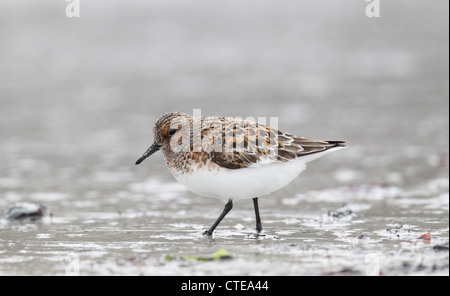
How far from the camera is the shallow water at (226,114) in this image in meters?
6.05

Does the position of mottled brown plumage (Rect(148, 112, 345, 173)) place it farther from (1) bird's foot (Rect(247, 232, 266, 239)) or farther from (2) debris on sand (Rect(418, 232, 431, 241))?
(2) debris on sand (Rect(418, 232, 431, 241))

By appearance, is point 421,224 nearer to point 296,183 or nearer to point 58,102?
point 296,183

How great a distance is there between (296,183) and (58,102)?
8252mm

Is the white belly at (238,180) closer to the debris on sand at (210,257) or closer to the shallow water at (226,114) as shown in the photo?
the shallow water at (226,114)

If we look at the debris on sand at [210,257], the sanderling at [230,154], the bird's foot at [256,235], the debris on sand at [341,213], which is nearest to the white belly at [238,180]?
the sanderling at [230,154]

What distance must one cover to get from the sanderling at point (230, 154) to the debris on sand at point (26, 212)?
1.75 meters

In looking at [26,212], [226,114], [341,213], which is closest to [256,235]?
[341,213]

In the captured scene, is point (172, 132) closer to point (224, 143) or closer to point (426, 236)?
point (224, 143)

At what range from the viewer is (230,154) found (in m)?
6.60

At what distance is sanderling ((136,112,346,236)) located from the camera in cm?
657

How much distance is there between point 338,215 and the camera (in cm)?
779

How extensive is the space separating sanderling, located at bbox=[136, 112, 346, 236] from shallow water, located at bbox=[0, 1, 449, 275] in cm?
50

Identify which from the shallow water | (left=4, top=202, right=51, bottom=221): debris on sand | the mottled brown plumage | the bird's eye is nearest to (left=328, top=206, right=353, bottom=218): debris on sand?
the shallow water
